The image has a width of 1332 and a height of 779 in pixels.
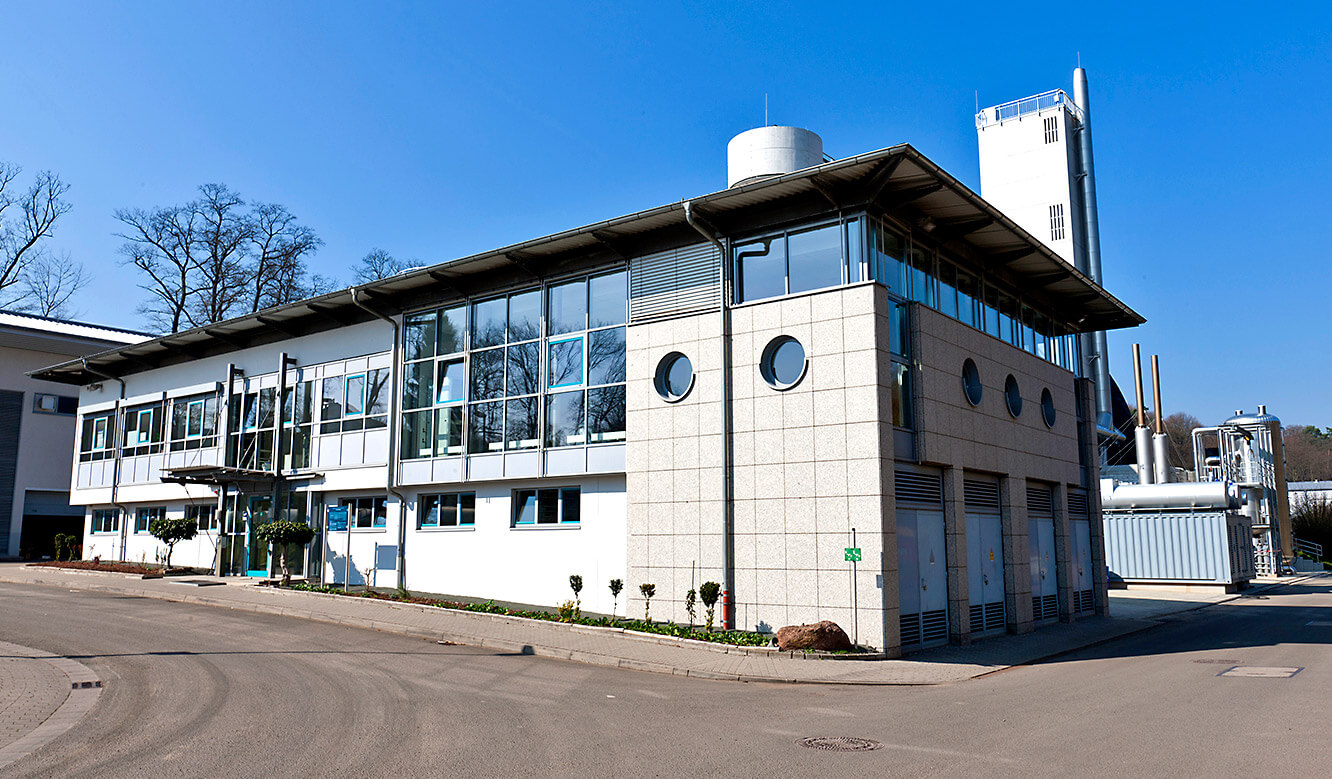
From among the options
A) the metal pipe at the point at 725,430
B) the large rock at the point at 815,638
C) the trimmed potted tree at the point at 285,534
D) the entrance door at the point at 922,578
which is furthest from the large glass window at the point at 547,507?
the entrance door at the point at 922,578

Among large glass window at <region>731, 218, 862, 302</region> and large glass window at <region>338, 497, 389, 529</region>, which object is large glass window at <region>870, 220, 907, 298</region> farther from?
large glass window at <region>338, 497, 389, 529</region>

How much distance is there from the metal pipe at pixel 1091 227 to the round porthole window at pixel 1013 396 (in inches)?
1411

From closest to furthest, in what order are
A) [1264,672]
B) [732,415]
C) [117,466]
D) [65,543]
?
1. [1264,672]
2. [732,415]
3. [117,466]
4. [65,543]

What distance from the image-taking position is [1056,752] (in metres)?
8.60

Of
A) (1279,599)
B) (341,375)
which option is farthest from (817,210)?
(1279,599)

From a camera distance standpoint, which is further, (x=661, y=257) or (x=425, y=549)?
(x=425, y=549)

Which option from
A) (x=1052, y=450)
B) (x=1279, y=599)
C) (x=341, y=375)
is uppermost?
(x=341, y=375)

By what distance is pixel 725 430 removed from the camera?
18062mm

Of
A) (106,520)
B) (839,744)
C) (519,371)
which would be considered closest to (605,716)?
(839,744)

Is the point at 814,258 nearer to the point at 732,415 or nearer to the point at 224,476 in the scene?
the point at 732,415

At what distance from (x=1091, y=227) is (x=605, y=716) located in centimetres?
5401

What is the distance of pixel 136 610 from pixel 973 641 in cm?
1839

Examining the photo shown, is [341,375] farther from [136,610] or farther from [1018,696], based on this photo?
[1018,696]

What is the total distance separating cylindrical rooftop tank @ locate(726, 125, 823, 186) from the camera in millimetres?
21656
